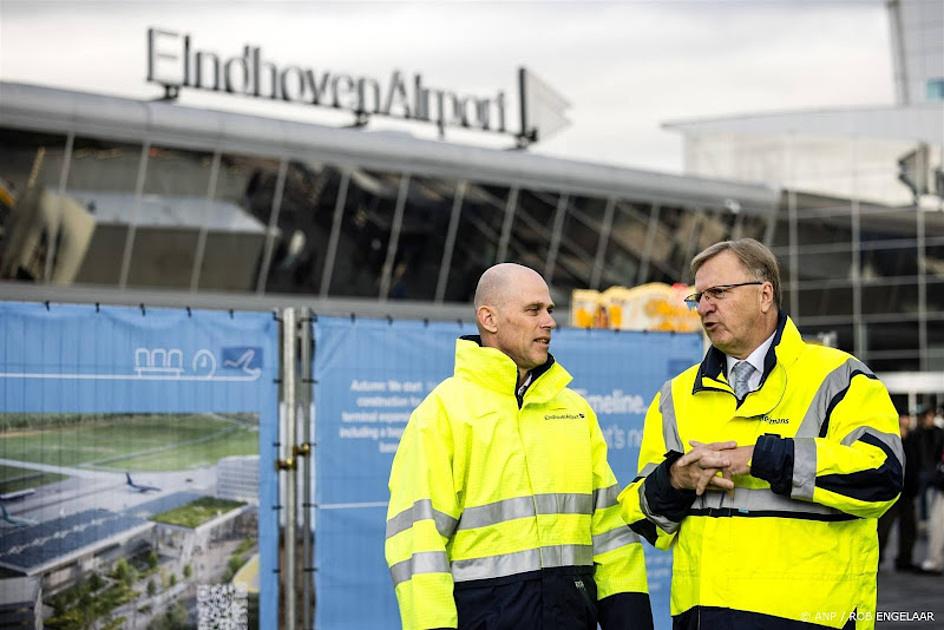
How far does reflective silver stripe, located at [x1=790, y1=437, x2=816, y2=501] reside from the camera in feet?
15.4

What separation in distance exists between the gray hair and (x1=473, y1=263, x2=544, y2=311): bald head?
63 cm

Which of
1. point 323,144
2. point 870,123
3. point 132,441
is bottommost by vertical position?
point 132,441

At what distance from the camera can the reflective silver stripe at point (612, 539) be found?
5359mm

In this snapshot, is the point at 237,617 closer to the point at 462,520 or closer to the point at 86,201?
the point at 462,520

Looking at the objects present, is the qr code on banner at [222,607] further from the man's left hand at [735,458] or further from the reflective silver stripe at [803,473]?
the reflective silver stripe at [803,473]

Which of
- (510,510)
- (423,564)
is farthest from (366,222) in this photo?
(423,564)

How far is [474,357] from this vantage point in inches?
206

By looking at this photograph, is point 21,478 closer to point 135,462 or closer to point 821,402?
point 135,462

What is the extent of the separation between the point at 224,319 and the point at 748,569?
3905mm

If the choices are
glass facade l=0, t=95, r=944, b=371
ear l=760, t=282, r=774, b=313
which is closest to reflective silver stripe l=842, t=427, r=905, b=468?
ear l=760, t=282, r=774, b=313

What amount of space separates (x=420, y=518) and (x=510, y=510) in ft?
1.13

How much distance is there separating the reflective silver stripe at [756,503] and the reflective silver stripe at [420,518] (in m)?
0.85

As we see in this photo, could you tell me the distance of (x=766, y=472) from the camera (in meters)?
4.70

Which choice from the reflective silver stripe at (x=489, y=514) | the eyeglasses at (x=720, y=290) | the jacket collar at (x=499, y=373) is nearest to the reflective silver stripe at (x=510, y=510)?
the reflective silver stripe at (x=489, y=514)
